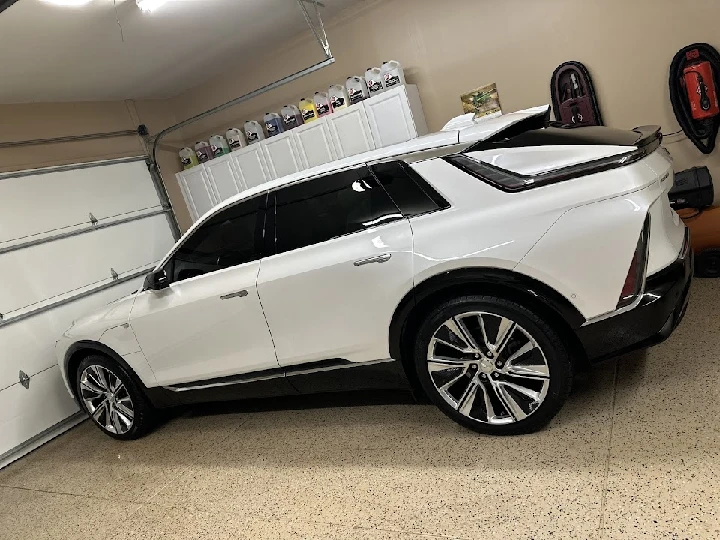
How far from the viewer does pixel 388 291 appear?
273cm

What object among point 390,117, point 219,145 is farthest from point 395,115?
point 219,145

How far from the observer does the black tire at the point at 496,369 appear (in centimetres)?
249

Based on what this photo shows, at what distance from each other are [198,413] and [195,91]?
4.57 meters

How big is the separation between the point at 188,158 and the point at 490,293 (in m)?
5.78

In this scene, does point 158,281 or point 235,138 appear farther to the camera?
point 235,138

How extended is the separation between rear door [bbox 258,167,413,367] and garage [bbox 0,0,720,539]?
14 millimetres

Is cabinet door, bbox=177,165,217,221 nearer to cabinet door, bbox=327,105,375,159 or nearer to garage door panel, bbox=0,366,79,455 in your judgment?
cabinet door, bbox=327,105,375,159

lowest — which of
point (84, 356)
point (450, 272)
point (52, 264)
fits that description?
point (84, 356)

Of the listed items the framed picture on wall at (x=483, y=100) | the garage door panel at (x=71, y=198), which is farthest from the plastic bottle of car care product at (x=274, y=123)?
the framed picture on wall at (x=483, y=100)

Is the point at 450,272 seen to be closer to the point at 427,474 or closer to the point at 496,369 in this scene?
the point at 496,369

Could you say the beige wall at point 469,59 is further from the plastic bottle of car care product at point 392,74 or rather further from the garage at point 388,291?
the plastic bottle of car care product at point 392,74

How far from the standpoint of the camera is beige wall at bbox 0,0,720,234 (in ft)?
15.6

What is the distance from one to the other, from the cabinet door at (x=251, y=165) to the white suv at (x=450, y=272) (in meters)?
3.11

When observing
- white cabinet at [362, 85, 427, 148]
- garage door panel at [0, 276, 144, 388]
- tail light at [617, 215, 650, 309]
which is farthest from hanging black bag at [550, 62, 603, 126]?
garage door panel at [0, 276, 144, 388]
